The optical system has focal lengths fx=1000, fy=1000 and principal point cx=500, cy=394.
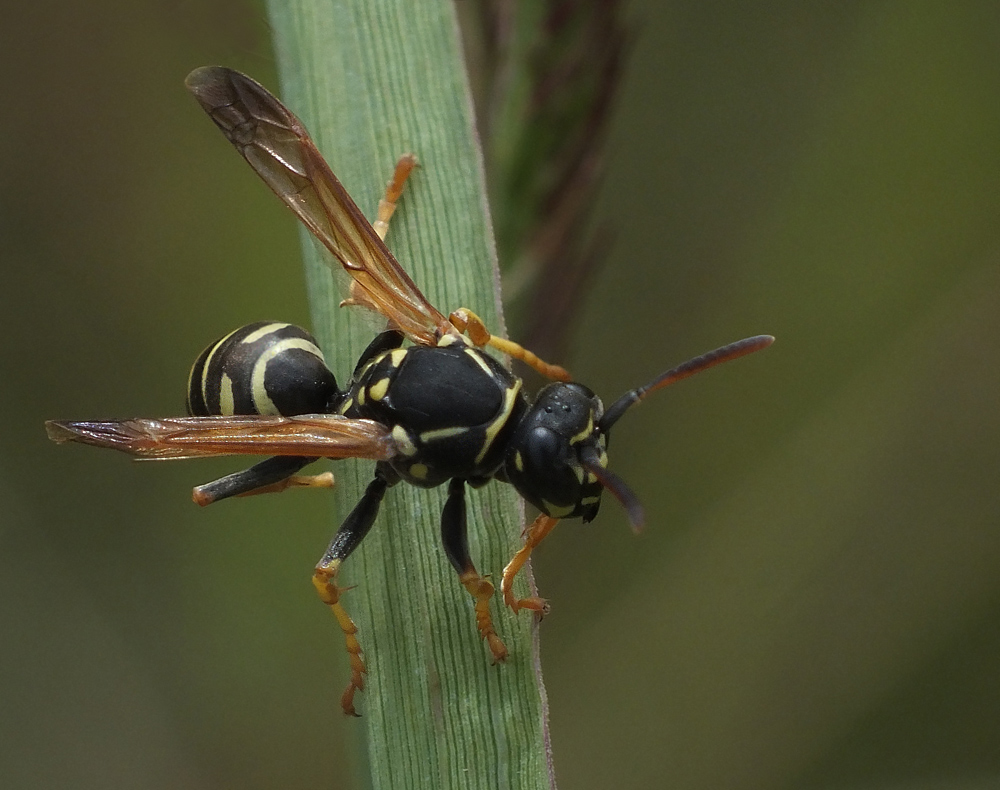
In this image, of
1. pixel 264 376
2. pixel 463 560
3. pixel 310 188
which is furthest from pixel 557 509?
pixel 310 188

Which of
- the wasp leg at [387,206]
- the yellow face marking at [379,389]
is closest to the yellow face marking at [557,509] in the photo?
the yellow face marking at [379,389]

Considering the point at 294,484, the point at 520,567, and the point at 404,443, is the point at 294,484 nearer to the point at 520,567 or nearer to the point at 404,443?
the point at 404,443

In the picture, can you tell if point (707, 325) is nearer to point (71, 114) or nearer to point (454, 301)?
point (454, 301)

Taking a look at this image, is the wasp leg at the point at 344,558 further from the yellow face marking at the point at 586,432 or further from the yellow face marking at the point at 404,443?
the yellow face marking at the point at 586,432

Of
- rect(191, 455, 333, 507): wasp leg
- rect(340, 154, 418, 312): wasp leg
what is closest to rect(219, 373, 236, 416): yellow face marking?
rect(191, 455, 333, 507): wasp leg

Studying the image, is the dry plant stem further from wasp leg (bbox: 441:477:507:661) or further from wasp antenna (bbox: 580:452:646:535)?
→ wasp antenna (bbox: 580:452:646:535)

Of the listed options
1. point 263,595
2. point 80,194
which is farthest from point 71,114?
point 263,595
